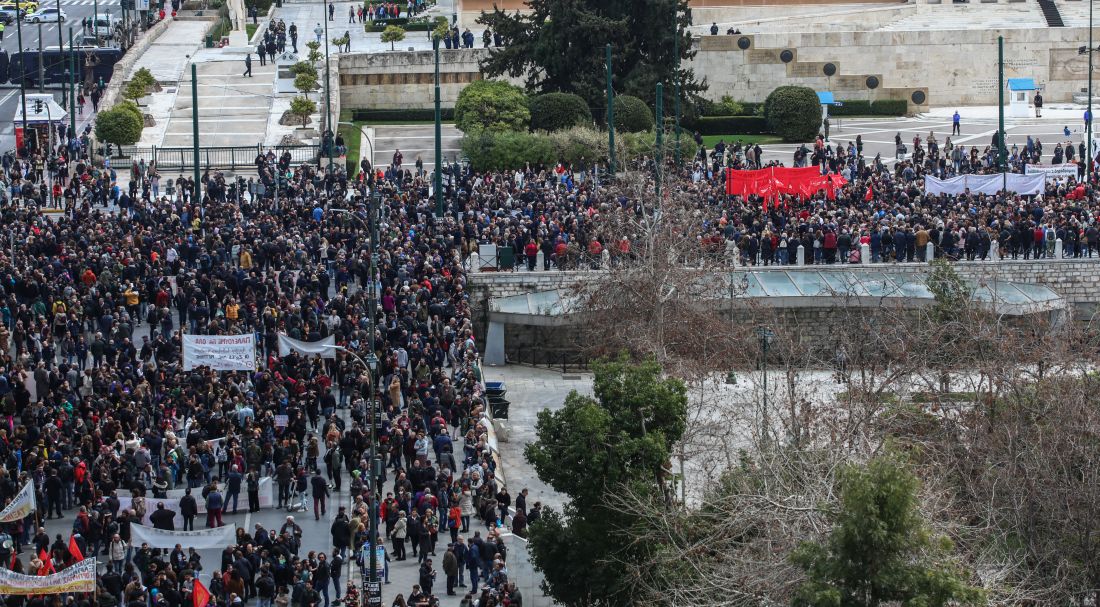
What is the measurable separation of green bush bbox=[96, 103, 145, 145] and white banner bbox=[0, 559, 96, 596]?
31.3 meters

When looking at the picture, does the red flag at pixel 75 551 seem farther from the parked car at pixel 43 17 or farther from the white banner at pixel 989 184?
the parked car at pixel 43 17

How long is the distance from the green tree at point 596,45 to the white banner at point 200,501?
100 feet

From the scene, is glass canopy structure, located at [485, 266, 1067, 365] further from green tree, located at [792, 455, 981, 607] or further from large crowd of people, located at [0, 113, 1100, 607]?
green tree, located at [792, 455, 981, 607]

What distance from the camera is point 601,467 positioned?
28.8 meters

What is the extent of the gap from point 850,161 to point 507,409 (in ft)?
65.0

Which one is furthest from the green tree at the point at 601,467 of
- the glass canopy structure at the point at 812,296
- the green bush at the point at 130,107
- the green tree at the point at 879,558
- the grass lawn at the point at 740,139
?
the grass lawn at the point at 740,139

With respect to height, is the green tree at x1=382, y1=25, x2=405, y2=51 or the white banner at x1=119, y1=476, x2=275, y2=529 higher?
the green tree at x1=382, y1=25, x2=405, y2=51

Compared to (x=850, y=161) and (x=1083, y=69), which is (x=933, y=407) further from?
(x=1083, y=69)

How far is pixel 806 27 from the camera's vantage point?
74.2m

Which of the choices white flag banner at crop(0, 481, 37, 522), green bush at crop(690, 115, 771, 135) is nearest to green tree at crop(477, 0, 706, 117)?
green bush at crop(690, 115, 771, 135)

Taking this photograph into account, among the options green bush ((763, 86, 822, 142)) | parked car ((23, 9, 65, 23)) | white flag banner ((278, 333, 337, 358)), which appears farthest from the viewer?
parked car ((23, 9, 65, 23))

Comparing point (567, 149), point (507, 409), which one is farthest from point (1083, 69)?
point (507, 409)

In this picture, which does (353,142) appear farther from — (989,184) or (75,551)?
(75,551)

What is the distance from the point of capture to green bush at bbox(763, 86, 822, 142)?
208 feet
